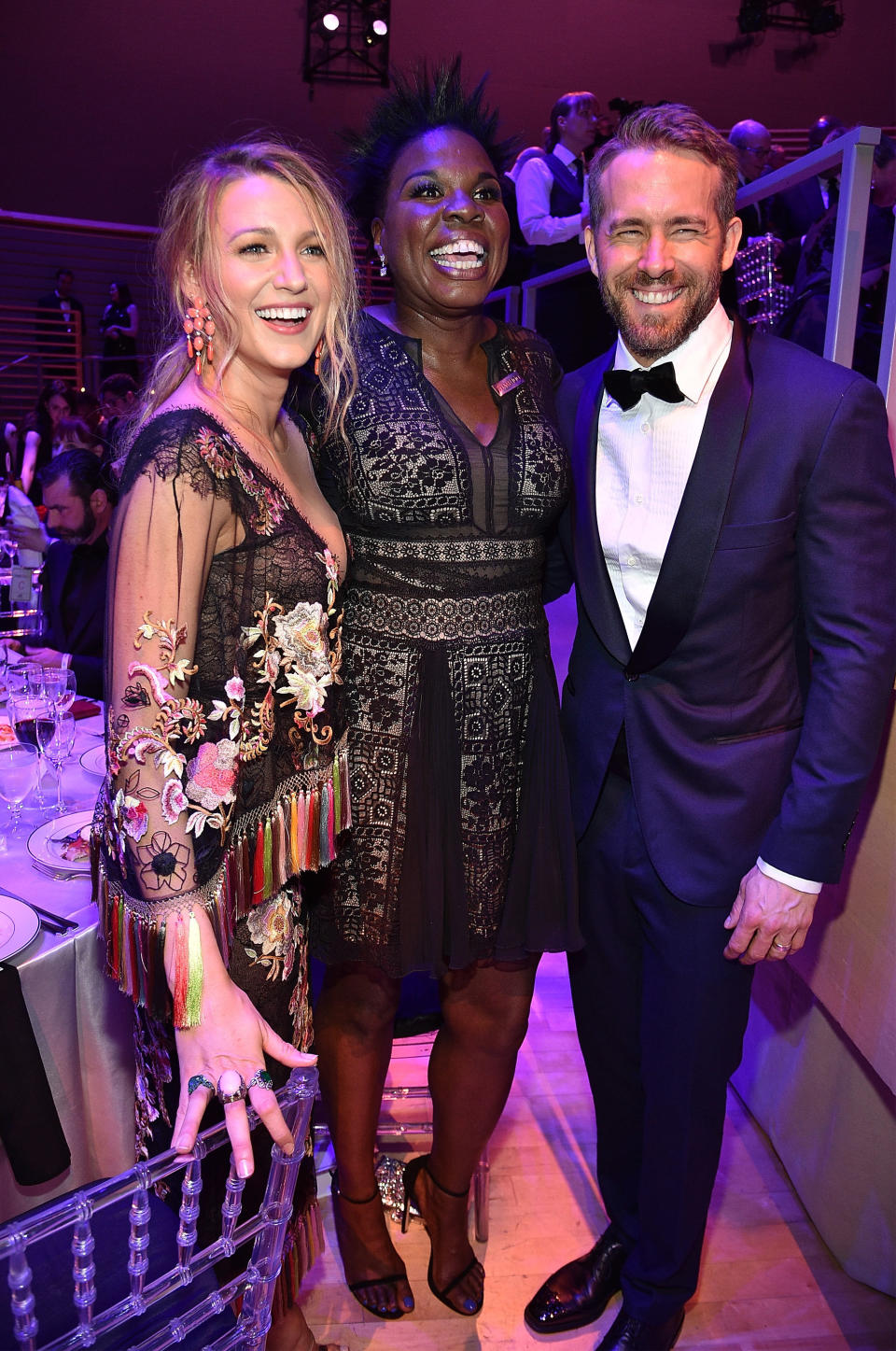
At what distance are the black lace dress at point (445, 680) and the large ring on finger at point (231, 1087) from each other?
54 centimetres

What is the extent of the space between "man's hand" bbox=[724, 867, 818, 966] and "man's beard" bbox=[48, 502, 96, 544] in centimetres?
265

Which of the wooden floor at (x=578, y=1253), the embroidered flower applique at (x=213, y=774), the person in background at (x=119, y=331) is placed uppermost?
the person in background at (x=119, y=331)

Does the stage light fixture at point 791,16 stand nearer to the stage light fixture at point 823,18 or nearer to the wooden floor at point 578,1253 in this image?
the stage light fixture at point 823,18

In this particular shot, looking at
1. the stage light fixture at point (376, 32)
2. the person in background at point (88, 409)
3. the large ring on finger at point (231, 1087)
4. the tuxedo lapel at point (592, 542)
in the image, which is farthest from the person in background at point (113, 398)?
the stage light fixture at point (376, 32)

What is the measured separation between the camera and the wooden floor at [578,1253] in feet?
6.17

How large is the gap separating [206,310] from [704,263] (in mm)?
718

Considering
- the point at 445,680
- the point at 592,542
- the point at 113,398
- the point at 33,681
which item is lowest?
the point at 33,681

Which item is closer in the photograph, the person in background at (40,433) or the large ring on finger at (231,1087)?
the large ring on finger at (231,1087)

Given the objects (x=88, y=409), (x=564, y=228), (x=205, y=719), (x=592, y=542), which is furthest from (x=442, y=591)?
(x=88, y=409)

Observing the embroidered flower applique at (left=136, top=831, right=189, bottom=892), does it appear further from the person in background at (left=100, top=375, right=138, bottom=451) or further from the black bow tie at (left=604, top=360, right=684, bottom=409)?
the person in background at (left=100, top=375, right=138, bottom=451)

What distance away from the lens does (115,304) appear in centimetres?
811

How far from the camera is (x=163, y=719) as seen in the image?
1.17 meters

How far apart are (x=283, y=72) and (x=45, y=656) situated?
26.8ft

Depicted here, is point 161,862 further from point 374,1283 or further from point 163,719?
point 374,1283
